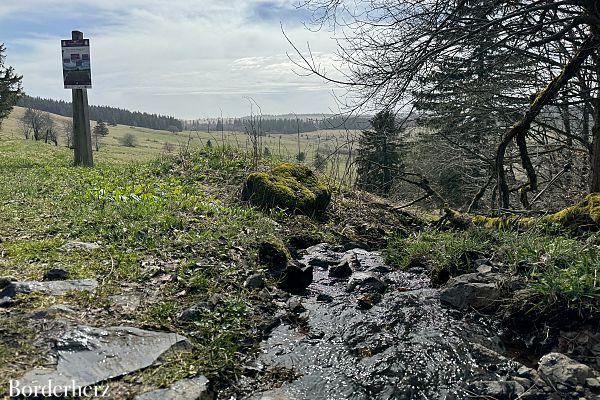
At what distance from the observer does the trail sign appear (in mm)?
12289

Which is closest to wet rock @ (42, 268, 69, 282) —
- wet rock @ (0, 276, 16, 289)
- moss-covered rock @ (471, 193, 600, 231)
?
wet rock @ (0, 276, 16, 289)

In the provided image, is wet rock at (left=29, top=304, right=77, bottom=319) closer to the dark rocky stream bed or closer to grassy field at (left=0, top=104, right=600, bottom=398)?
grassy field at (left=0, top=104, right=600, bottom=398)

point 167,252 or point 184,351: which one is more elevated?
point 167,252

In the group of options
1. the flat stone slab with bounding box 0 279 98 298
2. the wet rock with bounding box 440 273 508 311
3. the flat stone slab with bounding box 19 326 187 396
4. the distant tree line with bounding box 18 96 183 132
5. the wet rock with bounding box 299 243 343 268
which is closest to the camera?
the flat stone slab with bounding box 19 326 187 396

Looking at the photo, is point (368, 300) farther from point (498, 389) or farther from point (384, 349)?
point (498, 389)

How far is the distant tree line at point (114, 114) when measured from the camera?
110 metres

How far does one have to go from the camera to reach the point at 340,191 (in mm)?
9523

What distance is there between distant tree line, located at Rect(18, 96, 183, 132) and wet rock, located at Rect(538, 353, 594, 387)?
109113mm

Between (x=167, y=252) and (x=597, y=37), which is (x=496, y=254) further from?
(x=167, y=252)

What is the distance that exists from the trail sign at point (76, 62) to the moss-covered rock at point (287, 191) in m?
7.25

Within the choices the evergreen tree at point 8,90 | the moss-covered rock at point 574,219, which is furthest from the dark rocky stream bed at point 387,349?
the evergreen tree at point 8,90

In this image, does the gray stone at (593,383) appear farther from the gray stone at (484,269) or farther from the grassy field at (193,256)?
the gray stone at (484,269)

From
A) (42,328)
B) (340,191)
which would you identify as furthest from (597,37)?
(42,328)

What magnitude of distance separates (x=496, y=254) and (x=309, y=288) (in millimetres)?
2134
